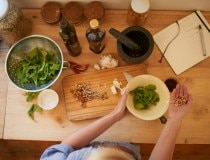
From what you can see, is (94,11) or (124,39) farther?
(94,11)

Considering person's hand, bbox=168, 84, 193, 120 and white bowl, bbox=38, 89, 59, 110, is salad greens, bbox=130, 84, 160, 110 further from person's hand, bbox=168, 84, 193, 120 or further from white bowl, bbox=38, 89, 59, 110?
white bowl, bbox=38, 89, 59, 110

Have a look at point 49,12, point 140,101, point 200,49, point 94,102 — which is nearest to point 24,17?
point 49,12

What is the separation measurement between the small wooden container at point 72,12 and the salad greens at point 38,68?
0.47 ft

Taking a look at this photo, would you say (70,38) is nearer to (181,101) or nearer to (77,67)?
(77,67)

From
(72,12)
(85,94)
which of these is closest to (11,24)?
(72,12)

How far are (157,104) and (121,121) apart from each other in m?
0.14

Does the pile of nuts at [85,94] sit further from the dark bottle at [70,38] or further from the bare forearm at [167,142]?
the bare forearm at [167,142]

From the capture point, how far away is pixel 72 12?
1.06 meters

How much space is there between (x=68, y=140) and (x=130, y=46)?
1.21ft

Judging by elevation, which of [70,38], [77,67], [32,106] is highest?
[70,38]

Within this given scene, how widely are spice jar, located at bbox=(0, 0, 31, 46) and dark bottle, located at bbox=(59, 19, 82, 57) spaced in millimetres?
156

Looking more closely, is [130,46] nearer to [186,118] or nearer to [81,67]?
[81,67]

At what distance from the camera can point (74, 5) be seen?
1.06 meters

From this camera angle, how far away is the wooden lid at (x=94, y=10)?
3.44 feet
